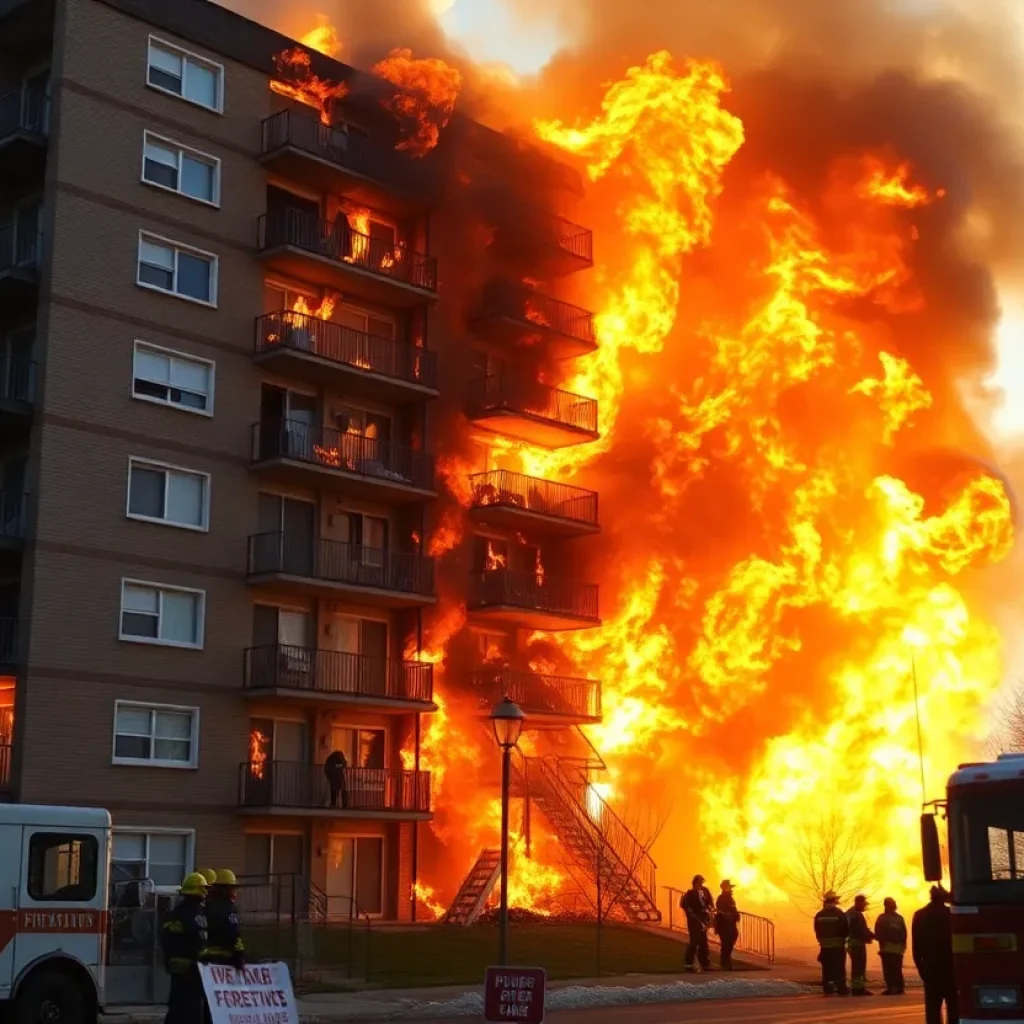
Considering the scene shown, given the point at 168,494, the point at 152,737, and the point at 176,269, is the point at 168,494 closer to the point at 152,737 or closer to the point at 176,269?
the point at 176,269

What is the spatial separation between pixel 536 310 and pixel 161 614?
14294 millimetres

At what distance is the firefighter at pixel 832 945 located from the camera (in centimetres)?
2873

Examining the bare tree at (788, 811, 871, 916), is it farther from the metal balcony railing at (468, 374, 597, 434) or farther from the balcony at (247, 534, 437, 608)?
the balcony at (247, 534, 437, 608)

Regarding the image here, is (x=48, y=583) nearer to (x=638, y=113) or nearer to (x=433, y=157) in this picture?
(x=433, y=157)

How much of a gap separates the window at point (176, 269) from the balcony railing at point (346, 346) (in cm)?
151

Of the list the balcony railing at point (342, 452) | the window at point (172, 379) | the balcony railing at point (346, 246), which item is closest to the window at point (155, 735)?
the balcony railing at point (342, 452)

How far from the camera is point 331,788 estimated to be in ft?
116

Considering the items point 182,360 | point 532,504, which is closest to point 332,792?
point 182,360

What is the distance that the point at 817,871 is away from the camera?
42.8 m

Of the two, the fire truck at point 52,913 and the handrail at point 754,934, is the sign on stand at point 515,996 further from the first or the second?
the handrail at point 754,934

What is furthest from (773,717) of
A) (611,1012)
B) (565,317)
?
(611,1012)

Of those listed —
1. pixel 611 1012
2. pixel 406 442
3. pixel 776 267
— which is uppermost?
pixel 776 267

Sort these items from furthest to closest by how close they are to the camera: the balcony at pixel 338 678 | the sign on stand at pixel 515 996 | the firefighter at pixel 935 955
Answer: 1. the balcony at pixel 338 678
2. the firefighter at pixel 935 955
3. the sign on stand at pixel 515 996

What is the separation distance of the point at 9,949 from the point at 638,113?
32.0m
